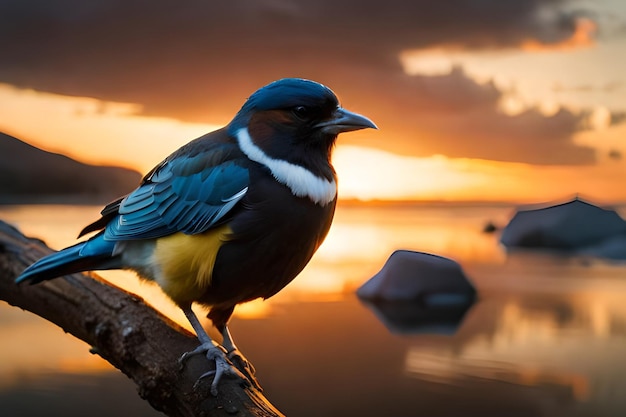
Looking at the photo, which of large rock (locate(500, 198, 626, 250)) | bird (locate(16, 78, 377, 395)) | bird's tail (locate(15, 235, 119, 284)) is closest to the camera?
bird (locate(16, 78, 377, 395))

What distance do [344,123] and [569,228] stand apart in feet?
19.6

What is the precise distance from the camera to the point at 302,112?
239 cm

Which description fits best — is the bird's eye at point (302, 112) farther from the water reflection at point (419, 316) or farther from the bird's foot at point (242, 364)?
the water reflection at point (419, 316)

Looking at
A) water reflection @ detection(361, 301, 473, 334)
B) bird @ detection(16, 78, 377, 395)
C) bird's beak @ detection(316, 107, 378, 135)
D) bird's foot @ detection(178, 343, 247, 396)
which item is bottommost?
water reflection @ detection(361, 301, 473, 334)

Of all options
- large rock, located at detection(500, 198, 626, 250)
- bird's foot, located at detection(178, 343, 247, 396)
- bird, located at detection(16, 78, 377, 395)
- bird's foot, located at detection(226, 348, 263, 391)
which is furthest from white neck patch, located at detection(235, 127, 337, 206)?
large rock, located at detection(500, 198, 626, 250)

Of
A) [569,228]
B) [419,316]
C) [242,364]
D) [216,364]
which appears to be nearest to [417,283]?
[419,316]

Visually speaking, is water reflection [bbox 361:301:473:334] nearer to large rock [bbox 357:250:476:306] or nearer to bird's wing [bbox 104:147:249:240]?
large rock [bbox 357:250:476:306]

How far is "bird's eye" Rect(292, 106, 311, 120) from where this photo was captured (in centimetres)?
238

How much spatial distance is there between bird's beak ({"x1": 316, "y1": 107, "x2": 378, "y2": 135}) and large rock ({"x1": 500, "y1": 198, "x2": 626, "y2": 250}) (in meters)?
5.74

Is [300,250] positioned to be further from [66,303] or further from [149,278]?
[66,303]

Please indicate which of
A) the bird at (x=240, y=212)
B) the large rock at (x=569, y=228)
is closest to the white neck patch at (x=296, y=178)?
the bird at (x=240, y=212)

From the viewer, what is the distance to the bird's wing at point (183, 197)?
2.39 metres

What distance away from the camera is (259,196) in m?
2.34

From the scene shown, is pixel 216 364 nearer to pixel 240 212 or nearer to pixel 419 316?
pixel 240 212
